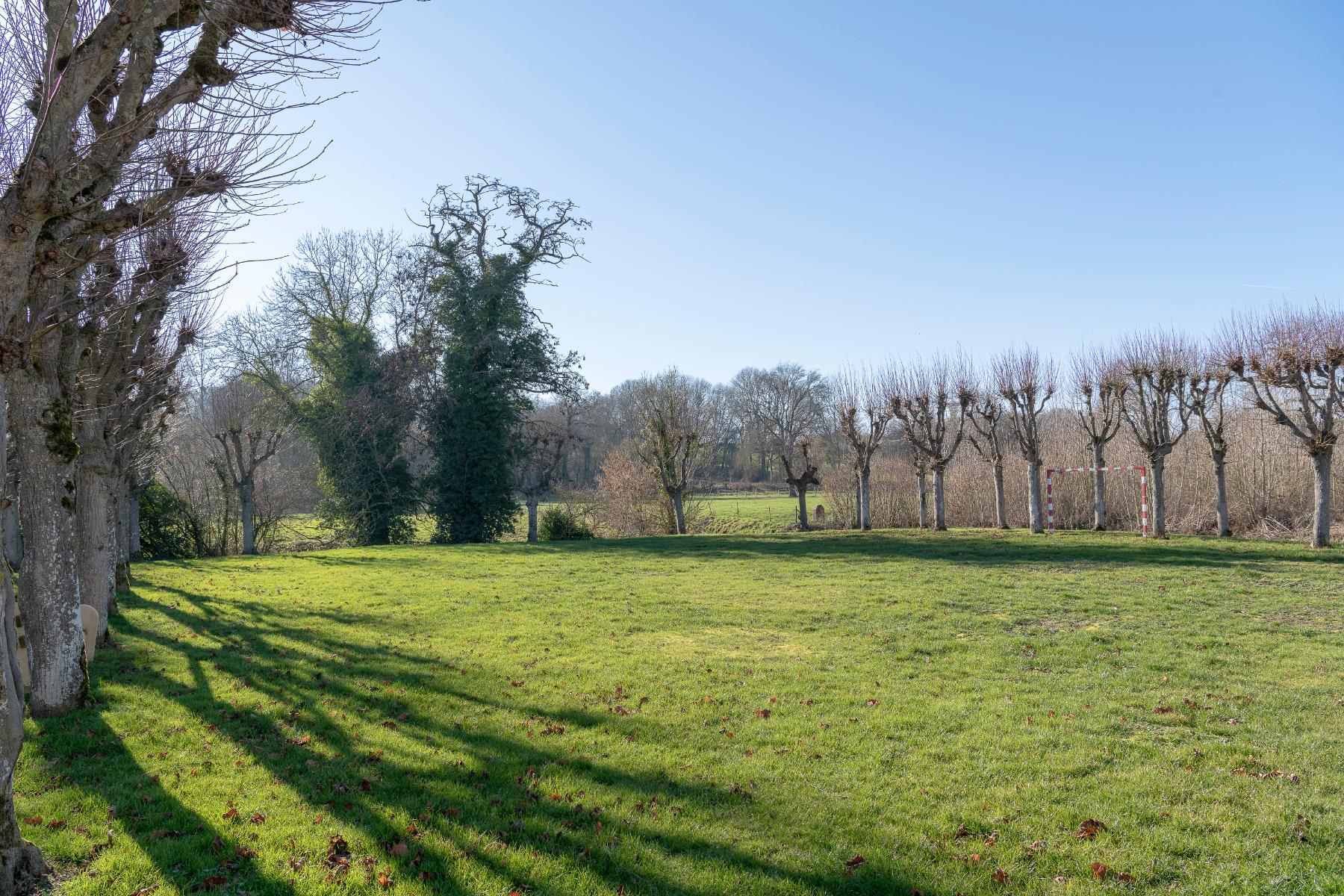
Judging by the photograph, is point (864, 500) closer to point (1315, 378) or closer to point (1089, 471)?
point (1089, 471)

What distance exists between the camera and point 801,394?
43594 millimetres

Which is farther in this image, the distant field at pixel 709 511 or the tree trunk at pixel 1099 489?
the distant field at pixel 709 511

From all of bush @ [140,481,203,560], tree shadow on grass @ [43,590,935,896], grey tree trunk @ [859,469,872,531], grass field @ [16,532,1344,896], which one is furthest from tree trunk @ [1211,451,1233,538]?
bush @ [140,481,203,560]

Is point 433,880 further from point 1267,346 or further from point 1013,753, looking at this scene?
point 1267,346

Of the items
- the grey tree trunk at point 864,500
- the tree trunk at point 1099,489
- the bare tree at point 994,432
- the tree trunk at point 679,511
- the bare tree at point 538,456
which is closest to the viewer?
the tree trunk at point 1099,489

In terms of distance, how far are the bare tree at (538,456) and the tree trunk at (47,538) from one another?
777 inches

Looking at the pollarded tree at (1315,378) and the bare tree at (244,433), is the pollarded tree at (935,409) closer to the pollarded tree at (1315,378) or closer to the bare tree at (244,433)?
the pollarded tree at (1315,378)

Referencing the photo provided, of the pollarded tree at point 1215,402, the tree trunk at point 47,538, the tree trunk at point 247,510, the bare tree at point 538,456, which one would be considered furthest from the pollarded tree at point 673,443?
the tree trunk at point 47,538

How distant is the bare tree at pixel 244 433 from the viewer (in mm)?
23078

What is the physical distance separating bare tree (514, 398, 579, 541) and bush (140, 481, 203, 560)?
10.2 meters

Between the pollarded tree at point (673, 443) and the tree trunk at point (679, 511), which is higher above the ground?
the pollarded tree at point (673, 443)

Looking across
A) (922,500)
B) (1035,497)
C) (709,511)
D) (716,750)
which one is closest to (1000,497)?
(1035,497)

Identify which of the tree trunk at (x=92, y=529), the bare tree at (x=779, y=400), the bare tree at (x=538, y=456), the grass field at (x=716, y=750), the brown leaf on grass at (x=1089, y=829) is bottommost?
the brown leaf on grass at (x=1089, y=829)

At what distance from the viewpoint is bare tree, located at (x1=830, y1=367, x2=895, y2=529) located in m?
24.7
